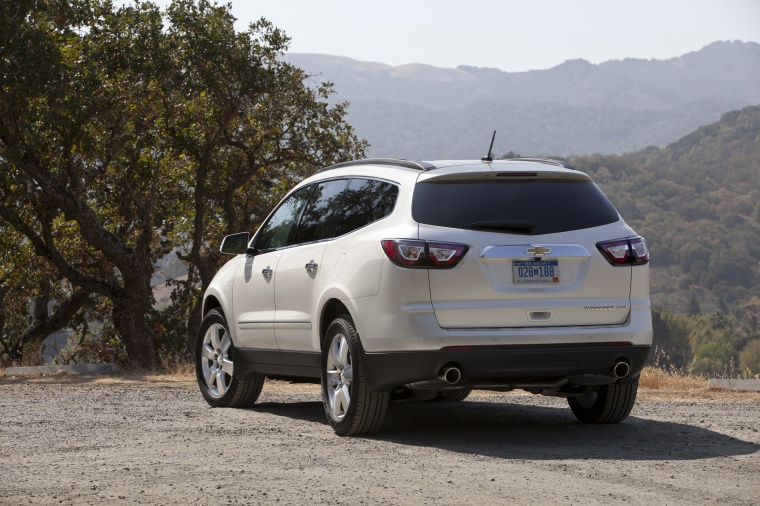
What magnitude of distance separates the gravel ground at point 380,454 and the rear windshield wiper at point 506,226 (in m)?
1.42

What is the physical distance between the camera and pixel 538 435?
824cm

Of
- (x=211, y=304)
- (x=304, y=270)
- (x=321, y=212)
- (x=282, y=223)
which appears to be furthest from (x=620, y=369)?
(x=211, y=304)

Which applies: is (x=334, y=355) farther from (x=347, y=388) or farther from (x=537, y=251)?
(x=537, y=251)

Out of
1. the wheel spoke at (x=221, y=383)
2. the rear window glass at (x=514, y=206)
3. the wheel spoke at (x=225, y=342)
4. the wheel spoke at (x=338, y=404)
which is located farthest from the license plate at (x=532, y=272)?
the wheel spoke at (x=221, y=383)

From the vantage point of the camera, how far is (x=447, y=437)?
26.7 ft

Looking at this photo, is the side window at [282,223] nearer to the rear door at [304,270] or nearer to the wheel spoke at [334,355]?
the rear door at [304,270]

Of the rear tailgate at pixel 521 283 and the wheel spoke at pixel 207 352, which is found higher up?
the rear tailgate at pixel 521 283

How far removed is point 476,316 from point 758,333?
126 m

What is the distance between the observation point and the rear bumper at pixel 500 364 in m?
7.40

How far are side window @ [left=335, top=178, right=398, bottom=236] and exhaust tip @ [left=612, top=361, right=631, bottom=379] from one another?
183cm

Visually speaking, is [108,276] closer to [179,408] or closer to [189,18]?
[189,18]

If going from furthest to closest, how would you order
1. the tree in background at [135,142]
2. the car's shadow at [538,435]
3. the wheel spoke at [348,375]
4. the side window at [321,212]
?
the tree in background at [135,142], the side window at [321,212], the wheel spoke at [348,375], the car's shadow at [538,435]

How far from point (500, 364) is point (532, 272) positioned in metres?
0.63

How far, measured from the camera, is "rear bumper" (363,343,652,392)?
740 centimetres
